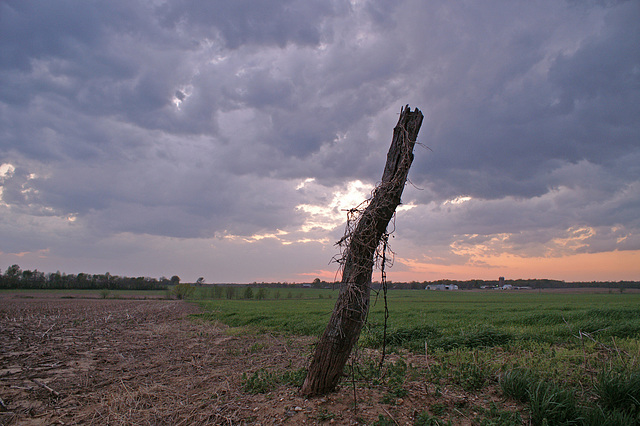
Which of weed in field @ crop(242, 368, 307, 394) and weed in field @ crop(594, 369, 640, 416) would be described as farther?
weed in field @ crop(242, 368, 307, 394)

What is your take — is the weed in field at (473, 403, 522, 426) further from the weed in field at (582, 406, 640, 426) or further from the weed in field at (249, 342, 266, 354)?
the weed in field at (249, 342, 266, 354)

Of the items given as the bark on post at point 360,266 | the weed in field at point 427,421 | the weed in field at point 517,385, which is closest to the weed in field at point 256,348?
the bark on post at point 360,266

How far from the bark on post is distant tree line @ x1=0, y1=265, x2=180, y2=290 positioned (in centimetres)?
10905

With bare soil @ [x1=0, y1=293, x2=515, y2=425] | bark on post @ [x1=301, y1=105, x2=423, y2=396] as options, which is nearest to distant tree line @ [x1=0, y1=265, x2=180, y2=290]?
bare soil @ [x1=0, y1=293, x2=515, y2=425]

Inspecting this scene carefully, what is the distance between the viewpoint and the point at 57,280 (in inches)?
3575

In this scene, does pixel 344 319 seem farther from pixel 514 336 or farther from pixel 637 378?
pixel 514 336

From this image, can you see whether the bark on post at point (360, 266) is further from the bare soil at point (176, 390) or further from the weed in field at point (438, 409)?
the weed in field at point (438, 409)

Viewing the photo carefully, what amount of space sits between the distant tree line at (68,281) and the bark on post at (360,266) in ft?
358

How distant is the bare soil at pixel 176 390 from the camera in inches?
178

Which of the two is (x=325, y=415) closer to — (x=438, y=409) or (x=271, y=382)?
(x=438, y=409)

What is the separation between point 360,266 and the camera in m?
4.70

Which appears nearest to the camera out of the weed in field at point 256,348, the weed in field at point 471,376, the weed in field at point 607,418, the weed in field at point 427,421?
the weed in field at point 607,418

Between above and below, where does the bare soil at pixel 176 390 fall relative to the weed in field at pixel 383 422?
below

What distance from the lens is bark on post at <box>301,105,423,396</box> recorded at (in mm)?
4719
